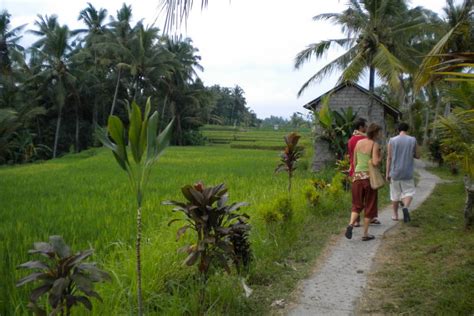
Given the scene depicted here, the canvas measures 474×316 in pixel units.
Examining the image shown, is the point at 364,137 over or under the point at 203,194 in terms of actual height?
over

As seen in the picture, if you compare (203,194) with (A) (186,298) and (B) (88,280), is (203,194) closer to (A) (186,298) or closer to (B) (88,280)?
(A) (186,298)

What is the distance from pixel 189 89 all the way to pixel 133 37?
37.2 feet

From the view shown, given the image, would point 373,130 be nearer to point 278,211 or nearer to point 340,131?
point 278,211

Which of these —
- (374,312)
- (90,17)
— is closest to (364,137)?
(374,312)

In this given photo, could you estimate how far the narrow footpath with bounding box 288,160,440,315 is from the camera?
351cm

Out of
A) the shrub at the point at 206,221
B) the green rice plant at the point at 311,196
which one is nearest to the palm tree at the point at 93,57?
the green rice plant at the point at 311,196

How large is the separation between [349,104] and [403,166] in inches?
383

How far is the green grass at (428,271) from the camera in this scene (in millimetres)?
3477

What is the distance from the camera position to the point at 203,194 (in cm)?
319

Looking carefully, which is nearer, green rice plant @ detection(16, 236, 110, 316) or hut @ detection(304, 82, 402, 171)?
green rice plant @ detection(16, 236, 110, 316)

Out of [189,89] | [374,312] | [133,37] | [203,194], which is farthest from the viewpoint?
[189,89]

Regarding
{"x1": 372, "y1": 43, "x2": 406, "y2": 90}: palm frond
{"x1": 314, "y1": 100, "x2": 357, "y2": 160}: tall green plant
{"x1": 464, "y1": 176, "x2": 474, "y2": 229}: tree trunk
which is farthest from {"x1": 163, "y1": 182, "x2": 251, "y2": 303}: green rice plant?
{"x1": 372, "y1": 43, "x2": 406, "y2": 90}: palm frond

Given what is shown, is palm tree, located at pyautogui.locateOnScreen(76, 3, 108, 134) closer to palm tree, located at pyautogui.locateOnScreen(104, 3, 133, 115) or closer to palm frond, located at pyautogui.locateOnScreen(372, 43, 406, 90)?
palm tree, located at pyautogui.locateOnScreen(104, 3, 133, 115)

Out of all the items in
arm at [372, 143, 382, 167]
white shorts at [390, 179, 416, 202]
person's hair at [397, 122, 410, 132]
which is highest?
person's hair at [397, 122, 410, 132]
